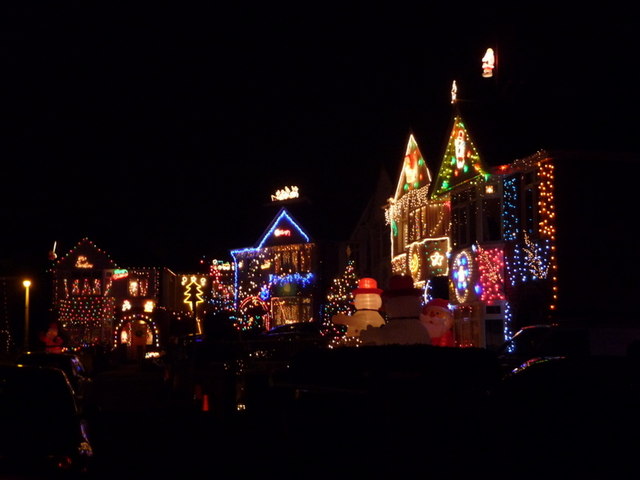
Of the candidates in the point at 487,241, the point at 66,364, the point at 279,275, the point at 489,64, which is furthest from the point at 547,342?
the point at 279,275

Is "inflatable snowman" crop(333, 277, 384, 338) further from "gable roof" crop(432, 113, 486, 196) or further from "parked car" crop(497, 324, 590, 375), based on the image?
"gable roof" crop(432, 113, 486, 196)

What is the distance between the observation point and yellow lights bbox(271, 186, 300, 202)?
2472 inches

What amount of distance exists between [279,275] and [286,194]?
17.4 feet

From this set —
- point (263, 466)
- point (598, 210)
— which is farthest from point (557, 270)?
point (263, 466)

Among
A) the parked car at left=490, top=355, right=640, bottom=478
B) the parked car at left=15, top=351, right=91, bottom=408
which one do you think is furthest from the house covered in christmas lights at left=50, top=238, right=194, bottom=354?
the parked car at left=490, top=355, right=640, bottom=478

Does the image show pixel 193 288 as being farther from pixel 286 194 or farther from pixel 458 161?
pixel 458 161

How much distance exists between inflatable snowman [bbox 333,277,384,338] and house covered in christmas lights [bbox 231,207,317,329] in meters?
42.8

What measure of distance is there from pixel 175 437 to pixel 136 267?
56799mm

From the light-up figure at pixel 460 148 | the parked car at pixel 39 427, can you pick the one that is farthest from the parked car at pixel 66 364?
the light-up figure at pixel 460 148

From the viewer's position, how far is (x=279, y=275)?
61.3 meters

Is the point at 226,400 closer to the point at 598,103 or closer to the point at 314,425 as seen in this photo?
the point at 314,425

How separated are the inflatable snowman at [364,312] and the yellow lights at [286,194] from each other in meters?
48.5

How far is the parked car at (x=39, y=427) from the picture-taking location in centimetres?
974

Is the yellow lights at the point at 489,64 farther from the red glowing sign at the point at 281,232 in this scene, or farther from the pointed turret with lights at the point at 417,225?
the red glowing sign at the point at 281,232
